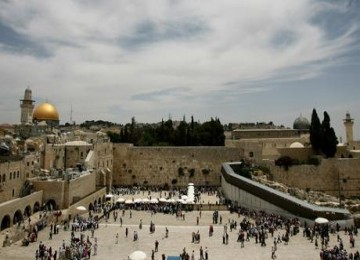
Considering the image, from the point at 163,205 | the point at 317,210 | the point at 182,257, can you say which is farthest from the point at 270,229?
the point at 163,205

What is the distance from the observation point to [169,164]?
43.8 meters

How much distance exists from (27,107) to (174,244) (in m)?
41.6

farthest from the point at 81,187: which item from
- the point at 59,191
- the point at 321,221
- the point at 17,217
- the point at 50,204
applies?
the point at 321,221

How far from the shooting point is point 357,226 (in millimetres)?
21094

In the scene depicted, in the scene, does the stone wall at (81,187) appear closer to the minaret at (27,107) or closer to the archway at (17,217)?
the archway at (17,217)

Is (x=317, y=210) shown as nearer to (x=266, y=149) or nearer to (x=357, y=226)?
(x=357, y=226)

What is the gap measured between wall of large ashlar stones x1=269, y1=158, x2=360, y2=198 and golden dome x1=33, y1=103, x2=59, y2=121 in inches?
1133

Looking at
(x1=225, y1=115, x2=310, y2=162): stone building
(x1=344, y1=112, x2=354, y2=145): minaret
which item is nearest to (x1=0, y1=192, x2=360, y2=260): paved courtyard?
(x1=225, y1=115, x2=310, y2=162): stone building

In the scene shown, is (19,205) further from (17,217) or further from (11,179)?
(11,179)

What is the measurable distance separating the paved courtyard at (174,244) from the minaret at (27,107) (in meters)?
34.3

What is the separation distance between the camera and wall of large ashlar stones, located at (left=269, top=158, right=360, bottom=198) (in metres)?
39.8

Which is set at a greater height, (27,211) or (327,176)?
(327,176)

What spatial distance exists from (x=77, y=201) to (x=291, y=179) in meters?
21.6

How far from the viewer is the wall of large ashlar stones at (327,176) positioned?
39844mm
